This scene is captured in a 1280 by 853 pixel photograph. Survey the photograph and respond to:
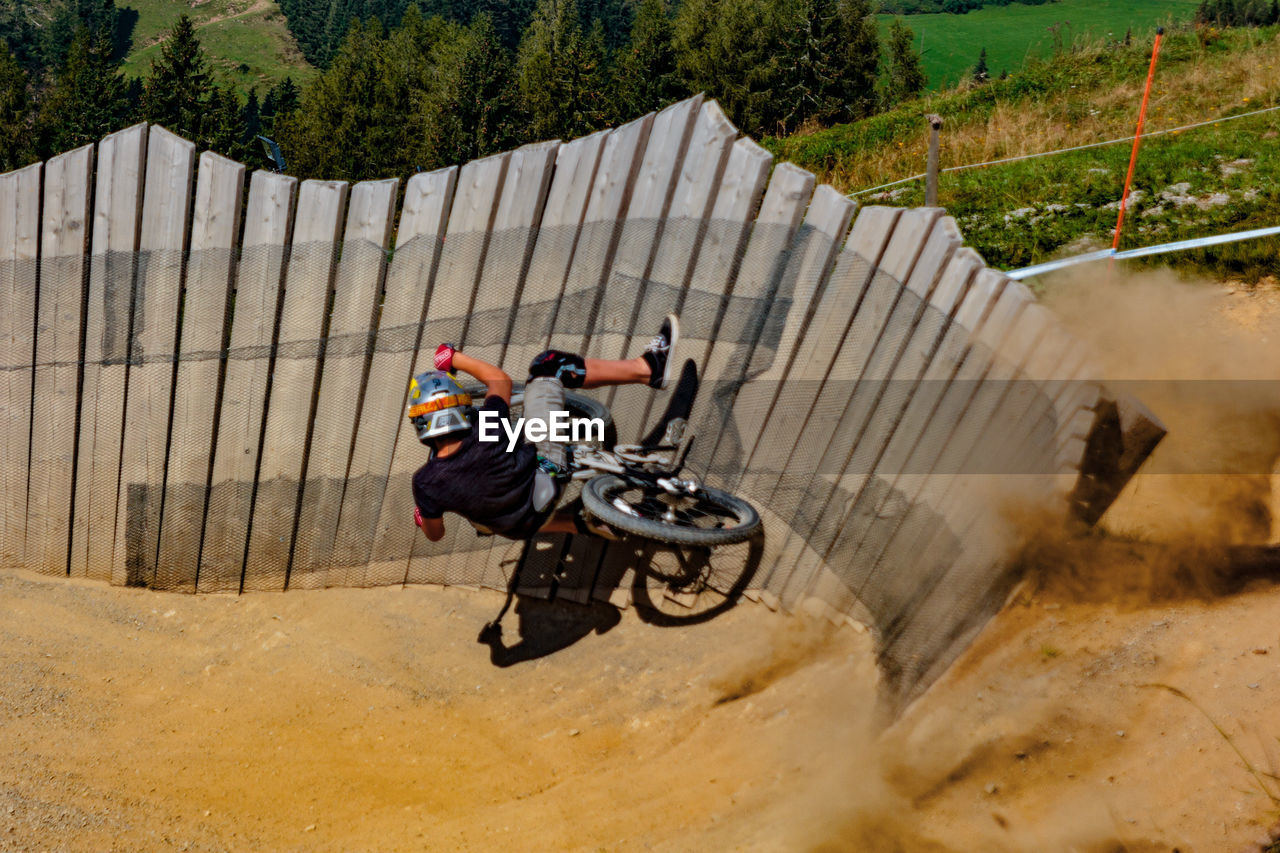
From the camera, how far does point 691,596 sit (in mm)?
5934

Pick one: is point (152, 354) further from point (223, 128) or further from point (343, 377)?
point (223, 128)

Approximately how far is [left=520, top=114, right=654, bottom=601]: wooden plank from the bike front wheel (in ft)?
3.50

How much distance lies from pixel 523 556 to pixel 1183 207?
6.47 metres

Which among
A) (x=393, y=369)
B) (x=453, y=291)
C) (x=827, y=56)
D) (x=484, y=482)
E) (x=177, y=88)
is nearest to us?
(x=484, y=482)

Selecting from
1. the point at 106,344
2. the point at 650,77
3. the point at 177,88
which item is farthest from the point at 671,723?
A: the point at 177,88

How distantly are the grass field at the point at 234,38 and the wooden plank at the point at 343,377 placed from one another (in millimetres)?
143974

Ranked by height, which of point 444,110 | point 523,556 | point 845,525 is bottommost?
point 444,110

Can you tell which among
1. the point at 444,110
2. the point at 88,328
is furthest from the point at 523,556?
the point at 444,110

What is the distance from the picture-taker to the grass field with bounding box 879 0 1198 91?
6694 cm

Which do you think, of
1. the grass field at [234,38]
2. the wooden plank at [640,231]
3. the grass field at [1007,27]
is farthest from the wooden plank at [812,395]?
the grass field at [234,38]

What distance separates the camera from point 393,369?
20.0 ft

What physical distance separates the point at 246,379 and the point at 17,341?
1684 mm

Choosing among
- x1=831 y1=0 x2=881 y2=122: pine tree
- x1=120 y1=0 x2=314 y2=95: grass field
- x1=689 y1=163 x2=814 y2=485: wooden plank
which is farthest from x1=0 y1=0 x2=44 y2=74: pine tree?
x1=689 y1=163 x2=814 y2=485: wooden plank

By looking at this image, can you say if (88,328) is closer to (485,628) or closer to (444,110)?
(485,628)
